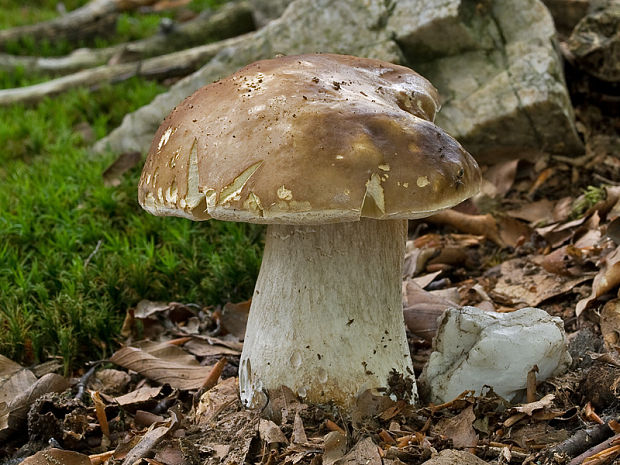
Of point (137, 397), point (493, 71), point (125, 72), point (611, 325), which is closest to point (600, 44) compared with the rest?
point (493, 71)

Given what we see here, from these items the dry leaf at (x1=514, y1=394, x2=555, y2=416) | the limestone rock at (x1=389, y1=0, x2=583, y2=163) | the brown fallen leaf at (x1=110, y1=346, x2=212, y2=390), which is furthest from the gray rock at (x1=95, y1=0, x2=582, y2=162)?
the dry leaf at (x1=514, y1=394, x2=555, y2=416)

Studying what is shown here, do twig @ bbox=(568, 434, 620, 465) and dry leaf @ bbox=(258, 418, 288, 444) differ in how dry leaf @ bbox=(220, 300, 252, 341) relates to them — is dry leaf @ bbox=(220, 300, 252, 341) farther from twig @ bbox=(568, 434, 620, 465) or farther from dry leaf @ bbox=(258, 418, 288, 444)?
twig @ bbox=(568, 434, 620, 465)

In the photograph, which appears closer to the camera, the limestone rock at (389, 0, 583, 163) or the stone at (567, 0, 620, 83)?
the limestone rock at (389, 0, 583, 163)

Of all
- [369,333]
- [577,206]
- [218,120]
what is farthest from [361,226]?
[577,206]

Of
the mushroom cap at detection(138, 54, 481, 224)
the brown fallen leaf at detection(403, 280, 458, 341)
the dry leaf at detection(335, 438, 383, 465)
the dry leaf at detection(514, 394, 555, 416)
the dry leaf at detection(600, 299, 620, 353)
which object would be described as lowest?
the brown fallen leaf at detection(403, 280, 458, 341)

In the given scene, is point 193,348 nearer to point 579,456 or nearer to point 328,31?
point 579,456

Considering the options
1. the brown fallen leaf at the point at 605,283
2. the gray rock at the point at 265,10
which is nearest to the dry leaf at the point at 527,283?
the brown fallen leaf at the point at 605,283
